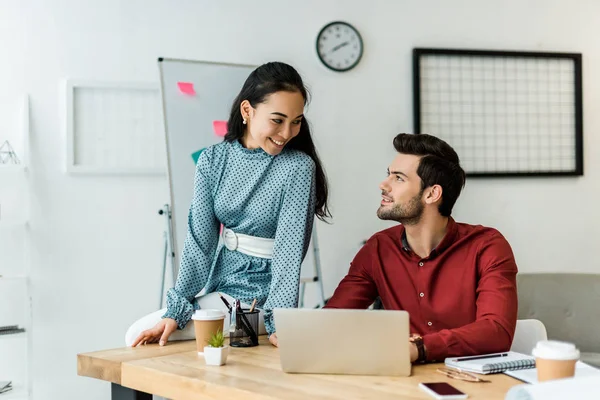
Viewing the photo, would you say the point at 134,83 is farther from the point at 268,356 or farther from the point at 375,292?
the point at 268,356

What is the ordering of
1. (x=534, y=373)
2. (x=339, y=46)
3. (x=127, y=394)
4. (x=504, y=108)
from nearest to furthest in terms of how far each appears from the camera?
1. (x=534, y=373)
2. (x=127, y=394)
3. (x=339, y=46)
4. (x=504, y=108)

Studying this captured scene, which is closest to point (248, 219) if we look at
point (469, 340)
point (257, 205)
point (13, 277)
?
point (257, 205)

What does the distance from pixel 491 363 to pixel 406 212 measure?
771mm

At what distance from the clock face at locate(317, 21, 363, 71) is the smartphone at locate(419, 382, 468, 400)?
9.43 feet

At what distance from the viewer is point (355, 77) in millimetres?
4098

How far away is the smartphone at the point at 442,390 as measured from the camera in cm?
126

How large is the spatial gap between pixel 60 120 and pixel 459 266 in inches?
90.6

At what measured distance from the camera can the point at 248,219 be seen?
2223 mm

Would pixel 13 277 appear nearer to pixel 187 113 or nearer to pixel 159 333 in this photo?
pixel 187 113

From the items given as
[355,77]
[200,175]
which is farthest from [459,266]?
[355,77]

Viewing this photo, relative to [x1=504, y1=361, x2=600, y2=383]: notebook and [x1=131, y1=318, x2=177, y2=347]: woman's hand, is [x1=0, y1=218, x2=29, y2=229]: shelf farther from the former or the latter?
[x1=504, y1=361, x2=600, y2=383]: notebook

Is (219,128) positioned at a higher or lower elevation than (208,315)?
higher

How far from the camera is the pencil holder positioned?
6.10ft

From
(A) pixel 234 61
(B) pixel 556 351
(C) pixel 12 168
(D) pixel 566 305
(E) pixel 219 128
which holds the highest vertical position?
(A) pixel 234 61
